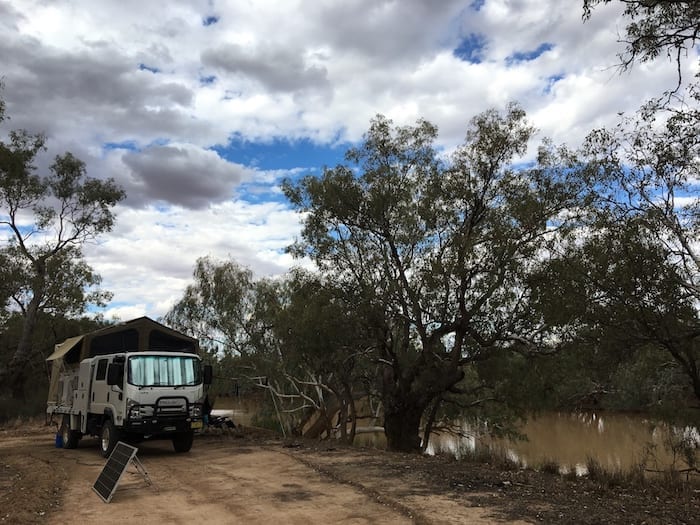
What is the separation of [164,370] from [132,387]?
0.82 metres

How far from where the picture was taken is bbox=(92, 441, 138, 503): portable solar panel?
8.05 meters

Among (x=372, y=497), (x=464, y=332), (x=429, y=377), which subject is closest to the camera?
(x=372, y=497)

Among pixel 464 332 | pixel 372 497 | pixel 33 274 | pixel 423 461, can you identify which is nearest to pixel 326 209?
pixel 464 332

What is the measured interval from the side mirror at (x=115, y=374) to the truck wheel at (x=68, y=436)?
3368 millimetres

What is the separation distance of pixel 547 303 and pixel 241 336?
18.1m

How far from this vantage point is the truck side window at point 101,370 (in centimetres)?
1348

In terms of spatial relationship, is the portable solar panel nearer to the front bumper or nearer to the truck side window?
the front bumper

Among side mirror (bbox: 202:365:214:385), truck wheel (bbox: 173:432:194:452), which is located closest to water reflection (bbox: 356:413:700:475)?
truck wheel (bbox: 173:432:194:452)

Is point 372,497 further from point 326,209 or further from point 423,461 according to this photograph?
point 326,209

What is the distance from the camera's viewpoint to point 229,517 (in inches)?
285

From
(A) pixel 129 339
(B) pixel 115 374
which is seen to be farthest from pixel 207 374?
(A) pixel 129 339

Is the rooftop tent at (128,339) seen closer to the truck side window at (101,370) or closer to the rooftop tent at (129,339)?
the rooftop tent at (129,339)

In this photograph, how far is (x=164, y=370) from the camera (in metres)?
13.0

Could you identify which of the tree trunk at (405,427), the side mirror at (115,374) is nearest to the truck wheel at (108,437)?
the side mirror at (115,374)
